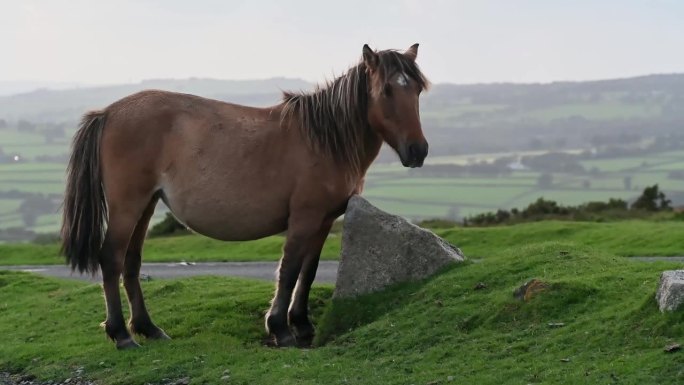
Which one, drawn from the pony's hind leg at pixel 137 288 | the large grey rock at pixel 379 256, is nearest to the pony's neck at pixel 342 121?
the large grey rock at pixel 379 256

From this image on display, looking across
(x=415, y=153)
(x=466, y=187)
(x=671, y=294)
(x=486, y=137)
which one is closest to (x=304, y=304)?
(x=415, y=153)

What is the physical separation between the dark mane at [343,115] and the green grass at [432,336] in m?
1.95

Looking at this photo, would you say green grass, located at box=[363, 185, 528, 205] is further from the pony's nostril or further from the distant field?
the pony's nostril

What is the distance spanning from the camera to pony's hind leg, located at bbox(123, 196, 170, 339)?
1241 cm

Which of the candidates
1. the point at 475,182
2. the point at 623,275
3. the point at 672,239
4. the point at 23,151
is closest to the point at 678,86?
the point at 475,182

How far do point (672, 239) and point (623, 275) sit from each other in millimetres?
12805

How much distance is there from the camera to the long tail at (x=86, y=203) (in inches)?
470

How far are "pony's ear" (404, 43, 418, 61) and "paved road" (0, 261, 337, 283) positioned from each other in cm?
964

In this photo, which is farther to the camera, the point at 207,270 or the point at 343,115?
the point at 207,270

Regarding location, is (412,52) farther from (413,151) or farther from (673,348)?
(673,348)

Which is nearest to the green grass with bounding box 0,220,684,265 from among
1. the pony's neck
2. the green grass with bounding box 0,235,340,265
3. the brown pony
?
the green grass with bounding box 0,235,340,265

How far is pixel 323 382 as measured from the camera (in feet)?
31.4

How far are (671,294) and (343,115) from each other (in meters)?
4.52

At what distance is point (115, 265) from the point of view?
1191 centimetres
